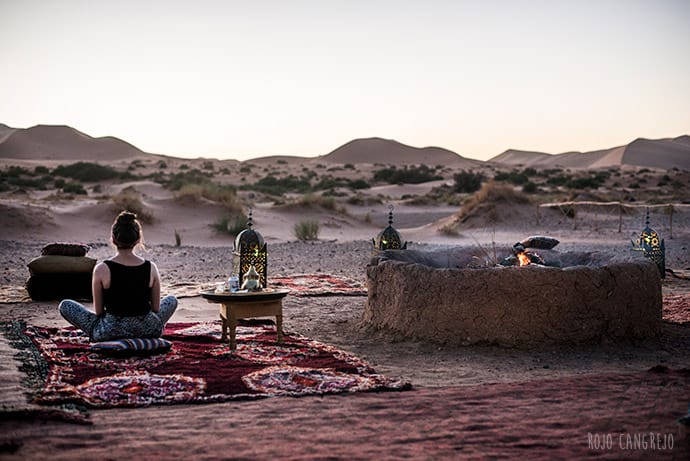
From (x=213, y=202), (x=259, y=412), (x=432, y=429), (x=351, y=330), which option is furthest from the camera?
(x=213, y=202)

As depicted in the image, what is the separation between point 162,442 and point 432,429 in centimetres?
163

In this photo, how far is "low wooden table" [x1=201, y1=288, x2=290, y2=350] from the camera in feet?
23.2

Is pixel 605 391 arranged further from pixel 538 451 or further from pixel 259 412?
pixel 259 412

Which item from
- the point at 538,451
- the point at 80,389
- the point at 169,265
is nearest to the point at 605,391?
the point at 538,451

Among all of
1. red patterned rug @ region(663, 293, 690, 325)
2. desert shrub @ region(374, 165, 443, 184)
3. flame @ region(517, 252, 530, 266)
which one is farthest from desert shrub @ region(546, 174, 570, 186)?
flame @ region(517, 252, 530, 266)

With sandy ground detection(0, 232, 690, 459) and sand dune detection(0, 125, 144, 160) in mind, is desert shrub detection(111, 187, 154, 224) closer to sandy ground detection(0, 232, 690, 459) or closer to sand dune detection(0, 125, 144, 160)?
sandy ground detection(0, 232, 690, 459)

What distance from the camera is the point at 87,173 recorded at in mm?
45656

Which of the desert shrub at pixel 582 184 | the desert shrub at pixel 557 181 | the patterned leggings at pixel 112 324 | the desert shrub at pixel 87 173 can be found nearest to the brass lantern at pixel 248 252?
the patterned leggings at pixel 112 324

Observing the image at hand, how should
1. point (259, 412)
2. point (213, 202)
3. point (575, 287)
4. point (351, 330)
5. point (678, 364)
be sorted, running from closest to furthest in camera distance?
1. point (259, 412)
2. point (678, 364)
3. point (575, 287)
4. point (351, 330)
5. point (213, 202)

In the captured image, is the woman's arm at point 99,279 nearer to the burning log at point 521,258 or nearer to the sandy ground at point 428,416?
the sandy ground at point 428,416

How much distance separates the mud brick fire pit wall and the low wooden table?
4.59ft

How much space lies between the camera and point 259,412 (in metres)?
5.07

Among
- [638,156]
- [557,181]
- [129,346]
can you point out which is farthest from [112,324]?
[638,156]

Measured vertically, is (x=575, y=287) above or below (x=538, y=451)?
above
